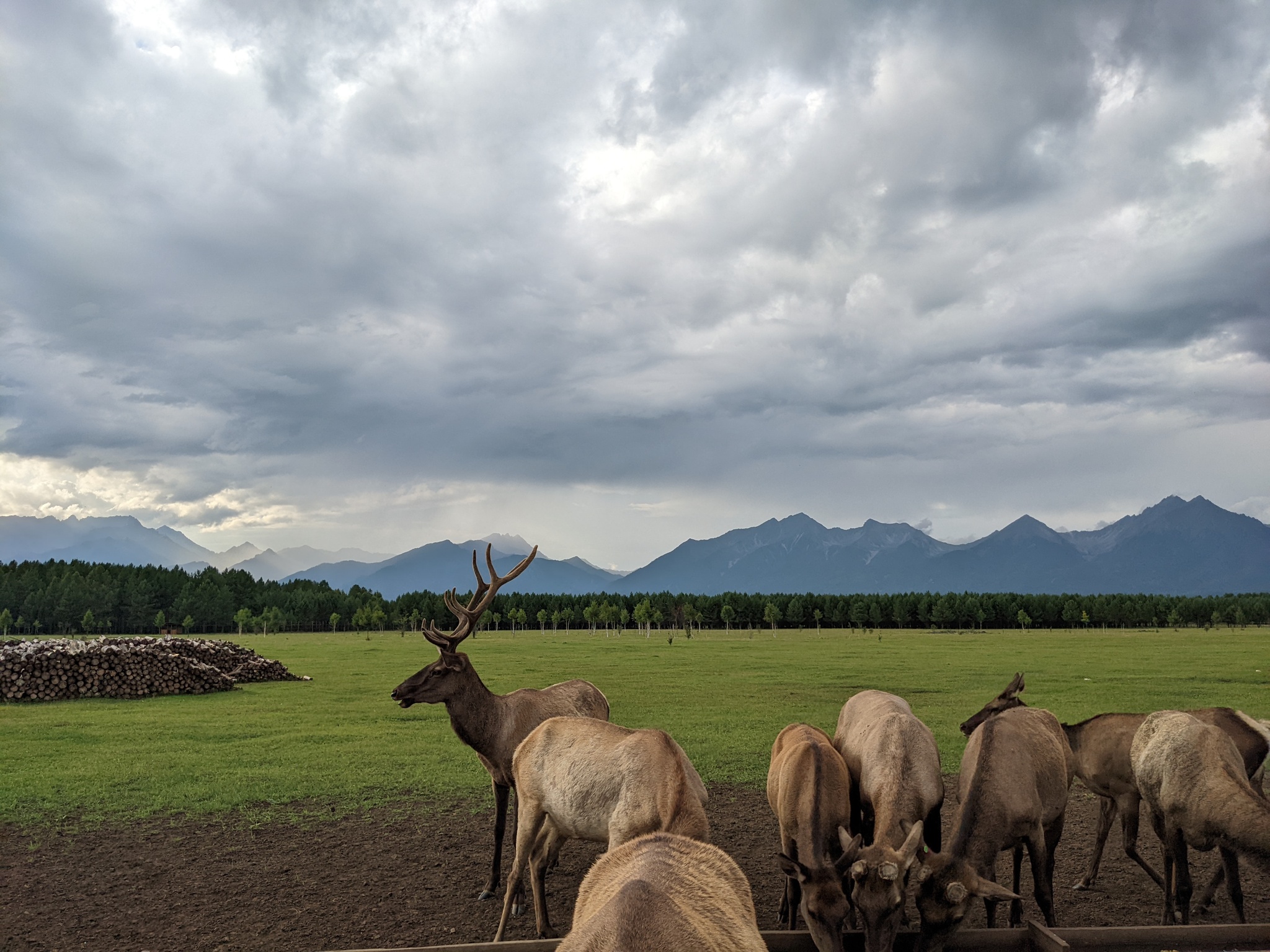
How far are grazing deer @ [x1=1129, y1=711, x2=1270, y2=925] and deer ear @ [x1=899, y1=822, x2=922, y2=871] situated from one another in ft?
12.2

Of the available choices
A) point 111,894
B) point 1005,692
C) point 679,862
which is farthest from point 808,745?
point 111,894

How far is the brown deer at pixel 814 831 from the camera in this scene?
5688 millimetres

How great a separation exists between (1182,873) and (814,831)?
4.60m

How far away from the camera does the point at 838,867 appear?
589 cm

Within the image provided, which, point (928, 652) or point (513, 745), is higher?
point (513, 745)

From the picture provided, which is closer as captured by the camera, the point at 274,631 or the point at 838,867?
A: the point at 838,867

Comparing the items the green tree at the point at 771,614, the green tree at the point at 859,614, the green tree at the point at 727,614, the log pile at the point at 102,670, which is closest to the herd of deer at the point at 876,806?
the log pile at the point at 102,670

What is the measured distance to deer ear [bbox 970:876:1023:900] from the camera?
19.8ft

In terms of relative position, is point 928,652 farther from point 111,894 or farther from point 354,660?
point 111,894

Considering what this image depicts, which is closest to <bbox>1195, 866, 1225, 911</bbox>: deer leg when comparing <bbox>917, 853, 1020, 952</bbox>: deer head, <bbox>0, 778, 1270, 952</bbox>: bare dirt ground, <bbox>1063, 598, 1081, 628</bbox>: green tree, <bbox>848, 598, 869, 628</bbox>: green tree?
<bbox>0, 778, 1270, 952</bbox>: bare dirt ground

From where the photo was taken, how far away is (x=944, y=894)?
592 centimetres

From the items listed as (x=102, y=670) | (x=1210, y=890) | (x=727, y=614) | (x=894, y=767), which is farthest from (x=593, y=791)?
(x=727, y=614)

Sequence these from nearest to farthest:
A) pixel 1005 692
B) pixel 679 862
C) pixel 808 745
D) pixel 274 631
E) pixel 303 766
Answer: pixel 679 862 → pixel 808 745 → pixel 1005 692 → pixel 303 766 → pixel 274 631

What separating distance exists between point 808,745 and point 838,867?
2122mm
